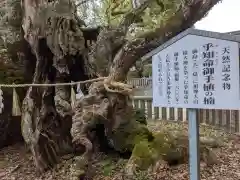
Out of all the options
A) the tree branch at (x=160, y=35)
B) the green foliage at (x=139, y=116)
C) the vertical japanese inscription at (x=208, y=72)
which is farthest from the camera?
the green foliage at (x=139, y=116)

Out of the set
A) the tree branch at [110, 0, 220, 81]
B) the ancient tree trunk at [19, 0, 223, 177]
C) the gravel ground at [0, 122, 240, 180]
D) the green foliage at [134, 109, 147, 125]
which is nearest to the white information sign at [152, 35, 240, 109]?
the tree branch at [110, 0, 220, 81]

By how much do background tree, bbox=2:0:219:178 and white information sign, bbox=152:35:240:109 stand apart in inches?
52.2

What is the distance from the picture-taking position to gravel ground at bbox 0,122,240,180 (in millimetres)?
5070

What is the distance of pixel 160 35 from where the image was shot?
4785 millimetres

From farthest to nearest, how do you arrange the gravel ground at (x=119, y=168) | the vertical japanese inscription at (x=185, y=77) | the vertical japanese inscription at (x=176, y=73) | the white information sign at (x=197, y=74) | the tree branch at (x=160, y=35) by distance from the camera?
the gravel ground at (x=119, y=168)
the tree branch at (x=160, y=35)
the vertical japanese inscription at (x=176, y=73)
the vertical japanese inscription at (x=185, y=77)
the white information sign at (x=197, y=74)

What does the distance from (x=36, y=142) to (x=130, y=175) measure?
7.12 feet

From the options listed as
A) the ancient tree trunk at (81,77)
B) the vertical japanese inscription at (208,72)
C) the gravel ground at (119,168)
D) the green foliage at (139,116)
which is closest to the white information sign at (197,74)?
the vertical japanese inscription at (208,72)

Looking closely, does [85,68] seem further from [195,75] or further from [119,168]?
[195,75]

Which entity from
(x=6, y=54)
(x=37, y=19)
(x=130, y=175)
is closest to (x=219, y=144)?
(x=130, y=175)

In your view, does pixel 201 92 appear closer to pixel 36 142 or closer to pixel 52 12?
pixel 52 12

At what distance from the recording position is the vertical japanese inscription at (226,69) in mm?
2785

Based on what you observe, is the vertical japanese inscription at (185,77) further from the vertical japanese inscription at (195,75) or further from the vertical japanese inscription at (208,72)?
the vertical japanese inscription at (208,72)

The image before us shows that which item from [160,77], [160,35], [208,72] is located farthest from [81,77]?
[208,72]

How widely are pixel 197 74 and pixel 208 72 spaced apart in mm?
132
